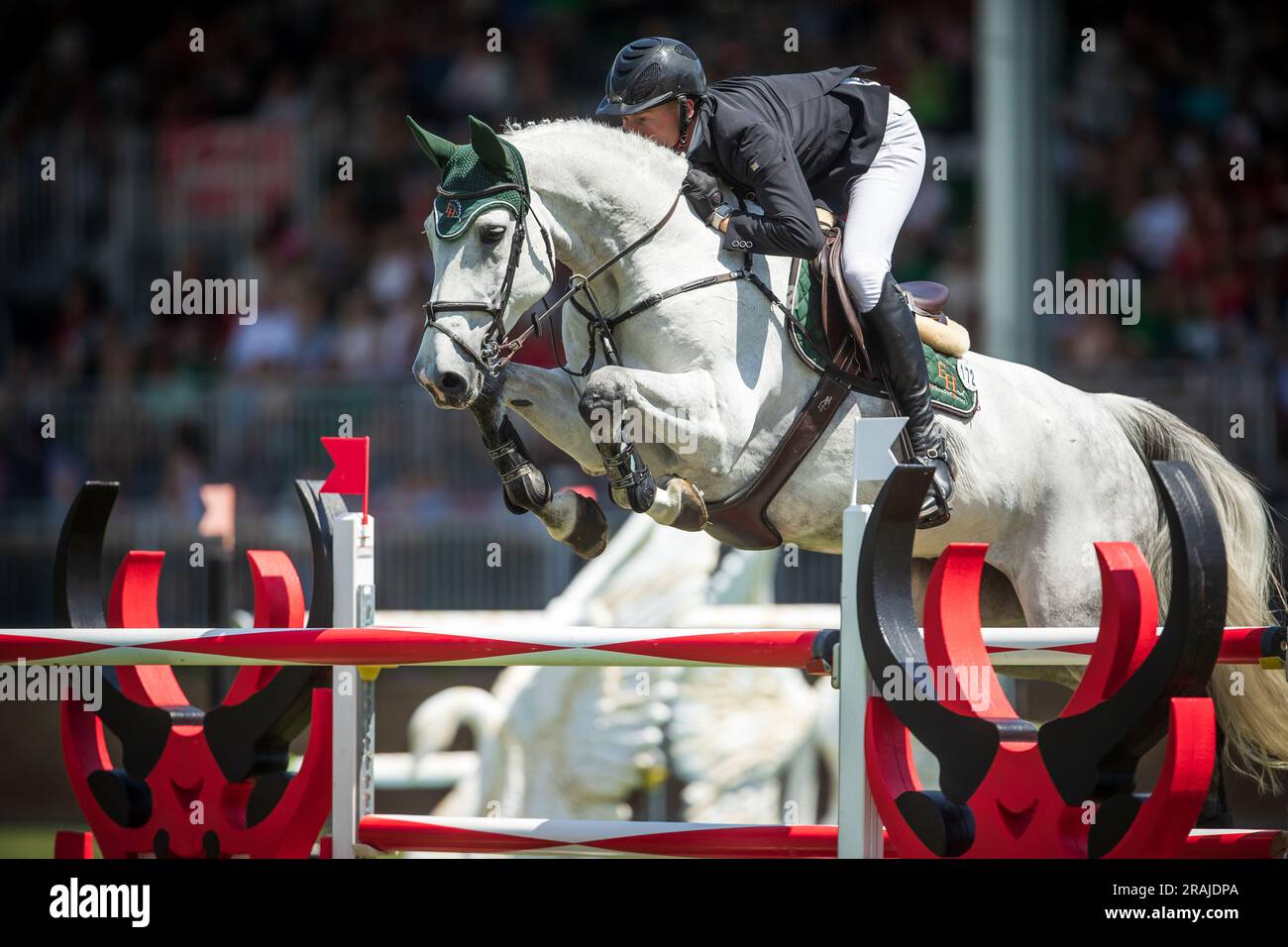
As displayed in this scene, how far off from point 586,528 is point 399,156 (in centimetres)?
782

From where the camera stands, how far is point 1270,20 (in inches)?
416

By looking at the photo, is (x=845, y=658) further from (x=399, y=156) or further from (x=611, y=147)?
(x=399, y=156)

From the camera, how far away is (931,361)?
410 centimetres

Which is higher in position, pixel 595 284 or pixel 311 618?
pixel 595 284

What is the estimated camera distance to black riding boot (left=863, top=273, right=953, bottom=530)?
3.85m

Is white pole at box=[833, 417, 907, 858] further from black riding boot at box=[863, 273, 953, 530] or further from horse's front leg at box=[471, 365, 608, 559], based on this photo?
horse's front leg at box=[471, 365, 608, 559]

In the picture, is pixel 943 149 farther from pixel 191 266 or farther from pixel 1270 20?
pixel 191 266

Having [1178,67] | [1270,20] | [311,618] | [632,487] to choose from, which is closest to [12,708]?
[311,618]

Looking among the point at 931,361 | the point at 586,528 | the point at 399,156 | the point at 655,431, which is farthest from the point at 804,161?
the point at 399,156

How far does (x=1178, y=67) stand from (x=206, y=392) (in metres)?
6.45

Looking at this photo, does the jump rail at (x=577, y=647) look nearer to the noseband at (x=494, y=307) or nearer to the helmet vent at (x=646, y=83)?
the noseband at (x=494, y=307)

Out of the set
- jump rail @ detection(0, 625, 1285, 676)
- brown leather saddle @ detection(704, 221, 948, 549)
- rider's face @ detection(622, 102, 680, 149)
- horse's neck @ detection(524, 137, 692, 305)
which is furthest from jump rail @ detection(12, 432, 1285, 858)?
rider's face @ detection(622, 102, 680, 149)

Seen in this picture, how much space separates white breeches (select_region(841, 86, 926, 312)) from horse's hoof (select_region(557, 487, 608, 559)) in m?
0.80

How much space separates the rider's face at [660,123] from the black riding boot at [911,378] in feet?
2.11
